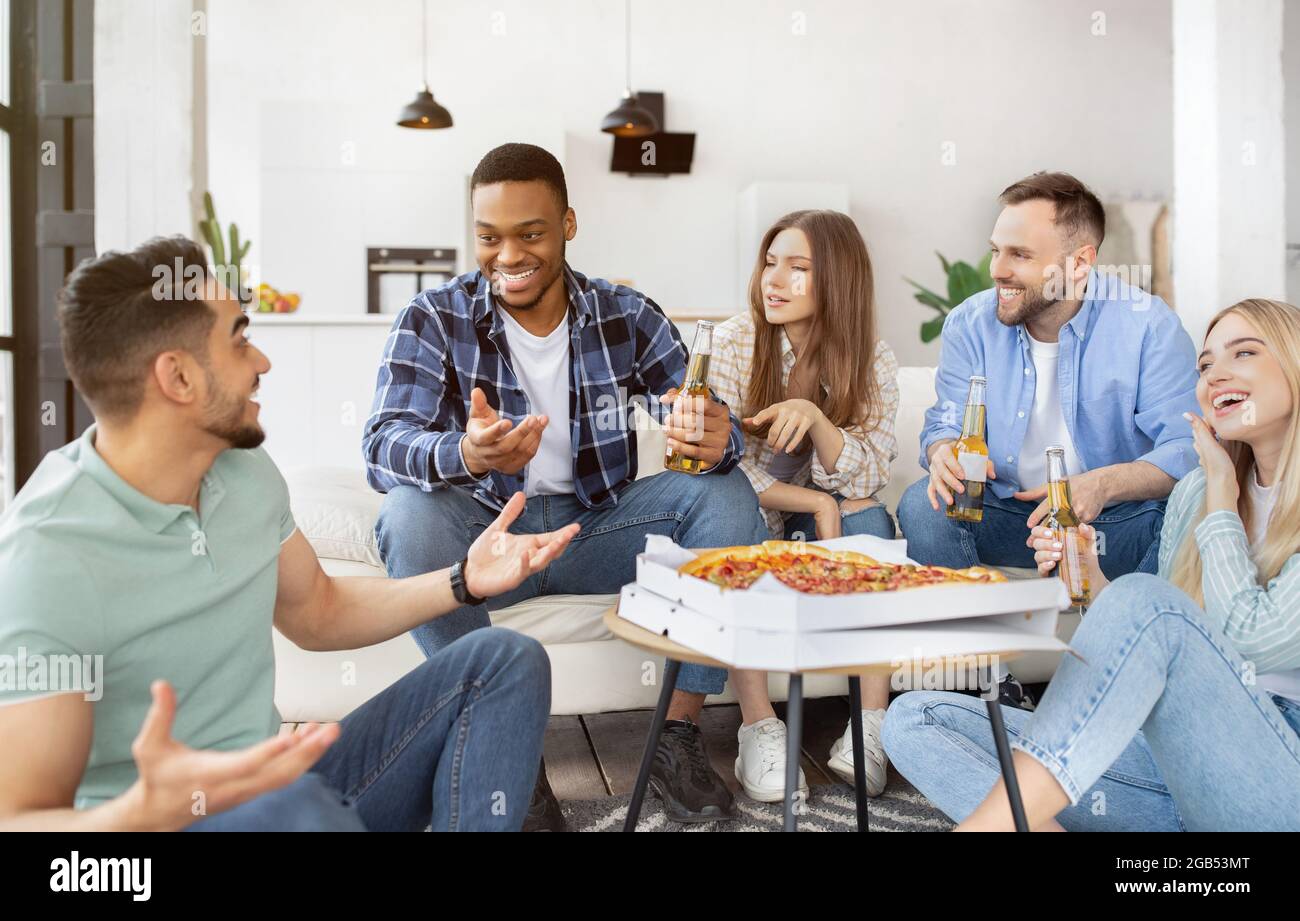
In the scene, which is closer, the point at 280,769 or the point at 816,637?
the point at 280,769

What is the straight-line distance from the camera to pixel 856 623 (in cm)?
107

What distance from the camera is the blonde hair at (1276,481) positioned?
54.4 inches

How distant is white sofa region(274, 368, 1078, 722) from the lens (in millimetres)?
1980

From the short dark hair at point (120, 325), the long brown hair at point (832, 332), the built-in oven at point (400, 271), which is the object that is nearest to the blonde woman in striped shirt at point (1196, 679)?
the long brown hair at point (832, 332)

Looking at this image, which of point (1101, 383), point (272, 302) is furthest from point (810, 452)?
point (272, 302)

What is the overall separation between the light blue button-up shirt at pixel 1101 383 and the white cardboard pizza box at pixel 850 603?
3.86 feet

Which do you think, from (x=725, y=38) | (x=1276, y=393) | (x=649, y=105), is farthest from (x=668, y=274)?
(x=1276, y=393)

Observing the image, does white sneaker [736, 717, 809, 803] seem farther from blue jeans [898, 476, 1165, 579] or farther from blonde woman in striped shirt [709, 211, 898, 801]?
blue jeans [898, 476, 1165, 579]

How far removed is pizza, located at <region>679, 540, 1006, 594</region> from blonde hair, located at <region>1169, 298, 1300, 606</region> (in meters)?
0.47

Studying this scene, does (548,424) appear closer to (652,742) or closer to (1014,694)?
(652,742)
